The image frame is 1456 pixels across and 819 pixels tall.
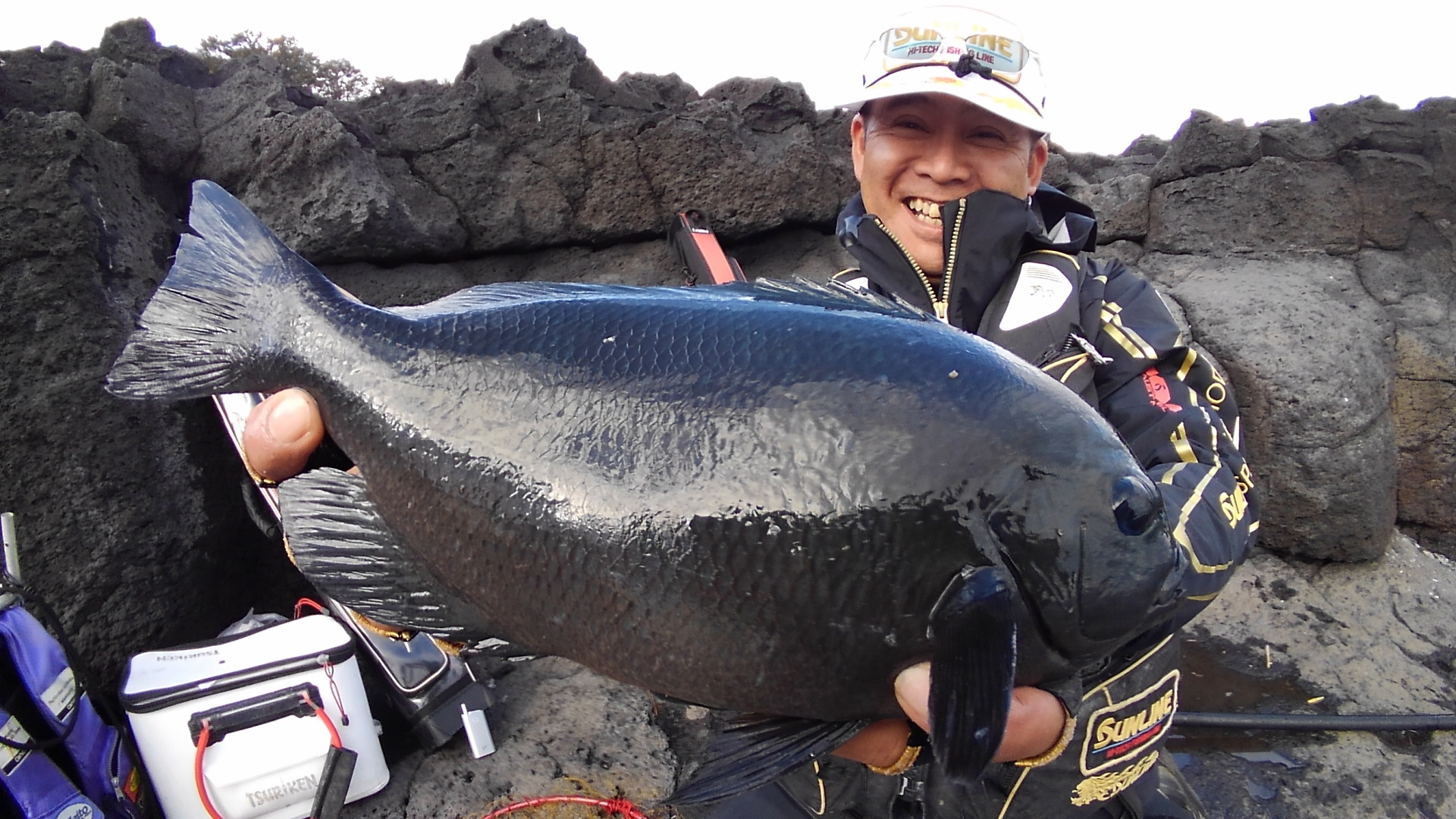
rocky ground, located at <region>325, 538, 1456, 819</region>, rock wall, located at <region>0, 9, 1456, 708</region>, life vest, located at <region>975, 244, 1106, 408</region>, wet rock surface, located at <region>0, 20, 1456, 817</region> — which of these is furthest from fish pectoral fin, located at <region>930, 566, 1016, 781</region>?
rock wall, located at <region>0, 9, 1456, 708</region>

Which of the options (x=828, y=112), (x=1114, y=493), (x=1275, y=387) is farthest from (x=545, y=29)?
(x=1275, y=387)

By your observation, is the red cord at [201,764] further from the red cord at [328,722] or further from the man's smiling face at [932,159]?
the man's smiling face at [932,159]

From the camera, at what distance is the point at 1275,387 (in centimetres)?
409

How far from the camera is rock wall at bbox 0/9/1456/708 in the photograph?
9.71 feet

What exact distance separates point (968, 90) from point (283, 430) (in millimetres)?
1559

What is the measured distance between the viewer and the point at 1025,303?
187 centimetres

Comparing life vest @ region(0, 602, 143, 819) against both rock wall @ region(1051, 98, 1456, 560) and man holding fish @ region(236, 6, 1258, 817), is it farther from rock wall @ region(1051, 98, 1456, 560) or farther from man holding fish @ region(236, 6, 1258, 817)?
rock wall @ region(1051, 98, 1456, 560)

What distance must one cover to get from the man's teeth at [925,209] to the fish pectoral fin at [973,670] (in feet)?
3.89

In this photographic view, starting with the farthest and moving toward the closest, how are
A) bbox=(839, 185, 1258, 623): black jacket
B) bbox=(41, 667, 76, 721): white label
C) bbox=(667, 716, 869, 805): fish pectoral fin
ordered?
bbox=(41, 667, 76, 721): white label, bbox=(839, 185, 1258, 623): black jacket, bbox=(667, 716, 869, 805): fish pectoral fin

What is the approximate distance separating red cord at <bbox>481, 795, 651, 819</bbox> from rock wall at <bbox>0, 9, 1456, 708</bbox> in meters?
1.74

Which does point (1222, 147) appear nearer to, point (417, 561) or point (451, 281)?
point (451, 281)

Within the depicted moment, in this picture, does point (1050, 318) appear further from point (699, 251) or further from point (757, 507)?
point (699, 251)

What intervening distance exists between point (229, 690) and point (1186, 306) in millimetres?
5017

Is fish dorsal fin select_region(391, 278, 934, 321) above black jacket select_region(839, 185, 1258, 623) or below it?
above
